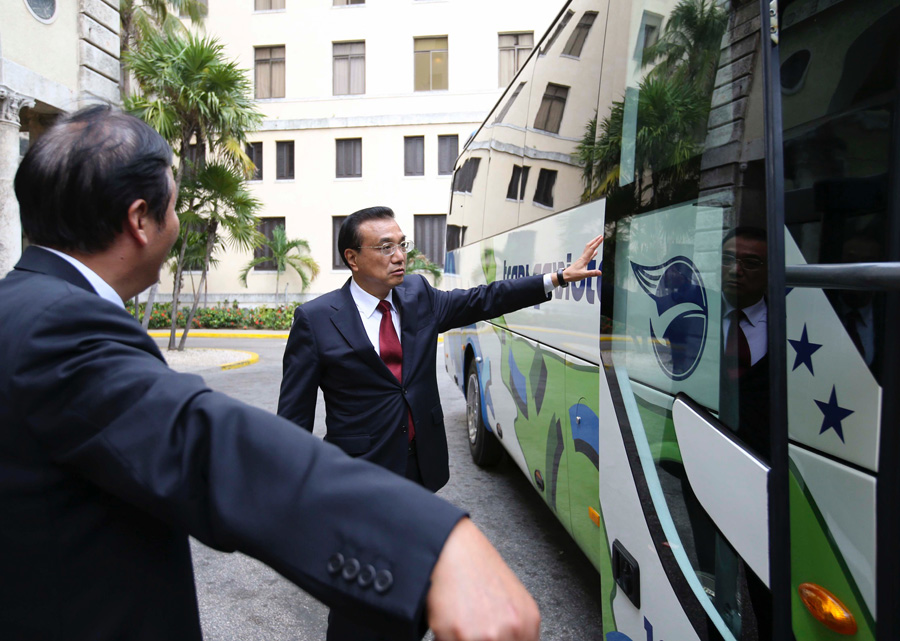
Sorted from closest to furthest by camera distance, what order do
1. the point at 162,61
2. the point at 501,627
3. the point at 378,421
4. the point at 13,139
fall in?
the point at 501,627 → the point at 378,421 → the point at 13,139 → the point at 162,61

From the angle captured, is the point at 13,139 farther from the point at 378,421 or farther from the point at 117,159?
the point at 117,159

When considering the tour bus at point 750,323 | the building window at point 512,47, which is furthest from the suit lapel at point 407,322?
the building window at point 512,47

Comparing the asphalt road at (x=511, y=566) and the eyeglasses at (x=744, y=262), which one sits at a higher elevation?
the eyeglasses at (x=744, y=262)

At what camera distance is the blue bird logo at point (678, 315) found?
1.84m

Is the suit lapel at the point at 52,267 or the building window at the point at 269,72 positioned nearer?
the suit lapel at the point at 52,267

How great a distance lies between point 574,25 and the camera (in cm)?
346

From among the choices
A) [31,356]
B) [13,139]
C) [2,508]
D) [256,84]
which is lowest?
[2,508]

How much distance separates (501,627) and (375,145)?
24106 mm

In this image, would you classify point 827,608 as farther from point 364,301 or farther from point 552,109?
point 552,109

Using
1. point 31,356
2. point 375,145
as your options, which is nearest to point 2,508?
point 31,356

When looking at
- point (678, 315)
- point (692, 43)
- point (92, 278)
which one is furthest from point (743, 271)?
point (92, 278)

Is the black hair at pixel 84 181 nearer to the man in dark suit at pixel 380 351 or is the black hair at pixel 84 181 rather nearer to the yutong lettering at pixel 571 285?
the man in dark suit at pixel 380 351

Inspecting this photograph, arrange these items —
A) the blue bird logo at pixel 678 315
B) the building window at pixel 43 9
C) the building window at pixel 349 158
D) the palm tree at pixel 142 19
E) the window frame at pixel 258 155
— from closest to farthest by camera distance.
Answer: the blue bird logo at pixel 678 315 < the building window at pixel 43 9 < the palm tree at pixel 142 19 < the building window at pixel 349 158 < the window frame at pixel 258 155

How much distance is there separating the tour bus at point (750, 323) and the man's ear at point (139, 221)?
1.22 m
